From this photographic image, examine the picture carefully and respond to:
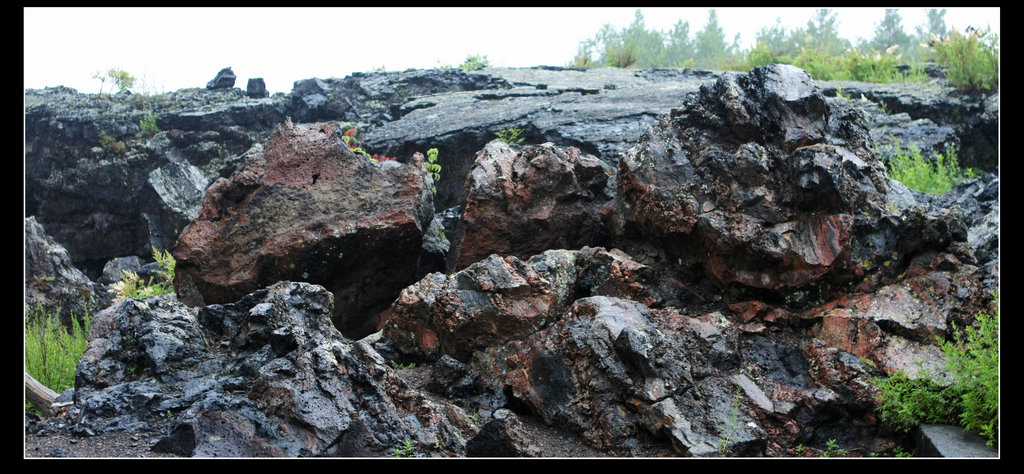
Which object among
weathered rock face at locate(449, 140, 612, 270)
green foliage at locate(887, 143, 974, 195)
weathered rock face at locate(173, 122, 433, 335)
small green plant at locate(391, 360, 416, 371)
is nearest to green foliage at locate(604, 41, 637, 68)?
green foliage at locate(887, 143, 974, 195)

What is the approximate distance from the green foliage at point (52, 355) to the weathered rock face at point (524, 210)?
15.0 ft

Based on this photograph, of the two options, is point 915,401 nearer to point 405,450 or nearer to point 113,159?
point 405,450

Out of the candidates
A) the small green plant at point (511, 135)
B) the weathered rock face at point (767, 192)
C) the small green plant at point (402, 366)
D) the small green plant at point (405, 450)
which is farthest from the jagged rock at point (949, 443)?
the small green plant at point (511, 135)

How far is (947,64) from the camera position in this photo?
14484 millimetres

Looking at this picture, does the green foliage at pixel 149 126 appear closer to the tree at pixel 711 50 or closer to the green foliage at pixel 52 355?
the green foliage at pixel 52 355

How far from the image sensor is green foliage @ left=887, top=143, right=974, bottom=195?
1059cm

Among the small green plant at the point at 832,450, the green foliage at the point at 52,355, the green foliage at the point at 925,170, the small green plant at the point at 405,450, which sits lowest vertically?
the green foliage at the point at 52,355

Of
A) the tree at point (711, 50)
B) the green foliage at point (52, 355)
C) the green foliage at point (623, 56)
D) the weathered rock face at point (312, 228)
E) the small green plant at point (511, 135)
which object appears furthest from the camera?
the tree at point (711, 50)

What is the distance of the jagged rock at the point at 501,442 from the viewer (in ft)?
16.4

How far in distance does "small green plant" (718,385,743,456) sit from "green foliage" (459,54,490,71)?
13.0 meters

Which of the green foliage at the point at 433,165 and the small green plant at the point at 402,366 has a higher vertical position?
the green foliage at the point at 433,165

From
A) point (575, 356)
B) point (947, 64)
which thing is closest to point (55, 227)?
point (575, 356)

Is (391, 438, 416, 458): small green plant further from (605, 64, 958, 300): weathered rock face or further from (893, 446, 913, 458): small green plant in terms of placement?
(893, 446, 913, 458): small green plant
